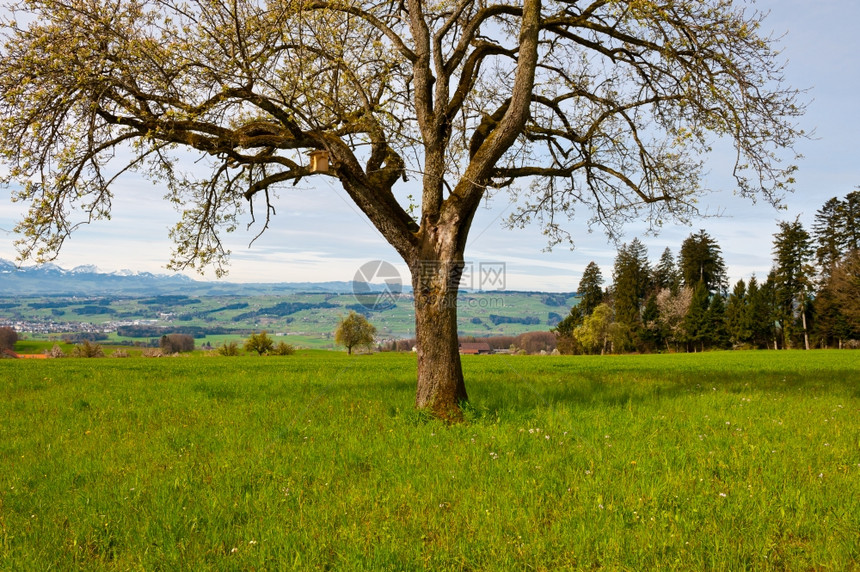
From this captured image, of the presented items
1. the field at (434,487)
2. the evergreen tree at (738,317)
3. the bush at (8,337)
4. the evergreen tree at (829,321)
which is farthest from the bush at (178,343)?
the evergreen tree at (829,321)

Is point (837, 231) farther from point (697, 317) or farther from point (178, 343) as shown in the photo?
point (178, 343)

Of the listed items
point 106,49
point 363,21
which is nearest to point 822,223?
point 363,21

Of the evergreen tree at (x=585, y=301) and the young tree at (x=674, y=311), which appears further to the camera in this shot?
the evergreen tree at (x=585, y=301)

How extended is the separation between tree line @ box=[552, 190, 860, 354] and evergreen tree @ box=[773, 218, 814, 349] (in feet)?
0.34

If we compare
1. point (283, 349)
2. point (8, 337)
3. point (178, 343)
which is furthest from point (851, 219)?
point (8, 337)

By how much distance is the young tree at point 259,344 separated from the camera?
167 feet

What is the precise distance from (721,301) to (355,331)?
171 feet

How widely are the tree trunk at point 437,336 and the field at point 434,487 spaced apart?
0.43 m

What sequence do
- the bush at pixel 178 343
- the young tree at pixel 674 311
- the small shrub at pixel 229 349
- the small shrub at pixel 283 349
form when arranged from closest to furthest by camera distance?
the small shrub at pixel 229 349, the small shrub at pixel 283 349, the bush at pixel 178 343, the young tree at pixel 674 311

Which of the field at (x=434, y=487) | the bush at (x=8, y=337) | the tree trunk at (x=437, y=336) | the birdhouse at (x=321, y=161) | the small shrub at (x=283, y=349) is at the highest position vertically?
the birdhouse at (x=321, y=161)

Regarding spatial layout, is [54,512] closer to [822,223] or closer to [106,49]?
[106,49]

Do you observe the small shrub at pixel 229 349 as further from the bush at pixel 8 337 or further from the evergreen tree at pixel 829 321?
the evergreen tree at pixel 829 321

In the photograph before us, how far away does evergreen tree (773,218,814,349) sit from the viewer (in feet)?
196

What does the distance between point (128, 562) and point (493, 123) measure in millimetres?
8858
